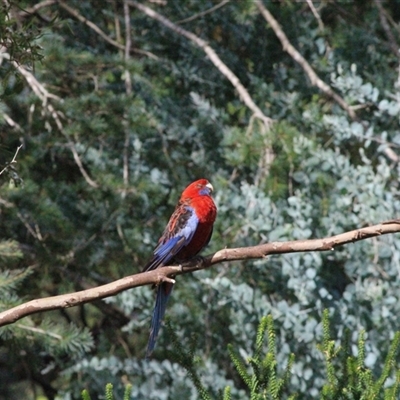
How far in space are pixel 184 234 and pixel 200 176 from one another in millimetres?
1079

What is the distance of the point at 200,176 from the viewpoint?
477 cm

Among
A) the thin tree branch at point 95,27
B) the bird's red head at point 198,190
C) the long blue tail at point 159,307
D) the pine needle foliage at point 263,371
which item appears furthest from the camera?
the thin tree branch at point 95,27

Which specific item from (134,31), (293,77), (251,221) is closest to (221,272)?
(251,221)

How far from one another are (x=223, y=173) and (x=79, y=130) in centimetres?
81

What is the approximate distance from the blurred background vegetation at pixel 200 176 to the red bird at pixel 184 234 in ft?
0.88

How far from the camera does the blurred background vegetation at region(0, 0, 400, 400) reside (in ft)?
13.2

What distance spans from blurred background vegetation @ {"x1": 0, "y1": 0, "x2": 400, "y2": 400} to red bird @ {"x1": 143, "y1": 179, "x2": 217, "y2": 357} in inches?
10.6

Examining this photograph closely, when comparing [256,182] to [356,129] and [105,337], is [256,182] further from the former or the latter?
[105,337]

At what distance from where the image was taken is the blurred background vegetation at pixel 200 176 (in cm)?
402

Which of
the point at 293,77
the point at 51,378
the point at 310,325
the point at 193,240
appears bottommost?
the point at 51,378

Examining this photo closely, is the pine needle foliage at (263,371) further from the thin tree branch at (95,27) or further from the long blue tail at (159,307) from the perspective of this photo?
the thin tree branch at (95,27)

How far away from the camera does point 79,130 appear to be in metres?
4.30

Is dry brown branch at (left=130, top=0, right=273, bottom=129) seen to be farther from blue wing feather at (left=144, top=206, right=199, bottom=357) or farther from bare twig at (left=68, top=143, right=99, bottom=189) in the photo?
blue wing feather at (left=144, top=206, right=199, bottom=357)

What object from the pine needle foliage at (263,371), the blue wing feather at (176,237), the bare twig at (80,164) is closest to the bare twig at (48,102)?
the bare twig at (80,164)
